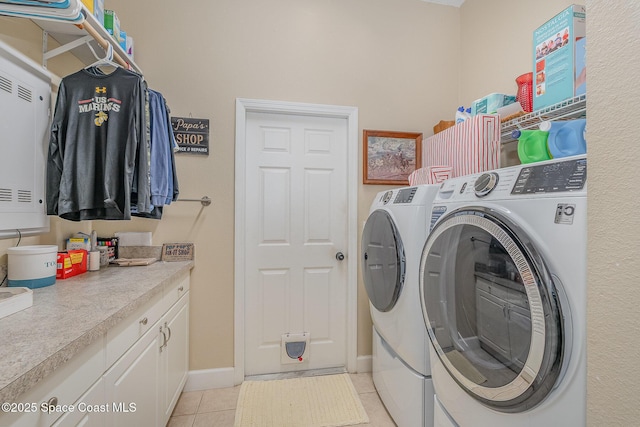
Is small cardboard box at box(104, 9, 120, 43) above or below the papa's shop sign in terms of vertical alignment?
above

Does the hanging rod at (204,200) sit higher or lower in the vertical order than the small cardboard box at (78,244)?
higher

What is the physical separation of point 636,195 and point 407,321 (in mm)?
1017

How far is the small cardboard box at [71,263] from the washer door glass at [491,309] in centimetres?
165

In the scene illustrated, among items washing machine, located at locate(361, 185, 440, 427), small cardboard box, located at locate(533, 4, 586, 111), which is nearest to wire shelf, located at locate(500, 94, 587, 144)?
small cardboard box, located at locate(533, 4, 586, 111)

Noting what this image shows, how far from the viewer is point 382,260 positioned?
59.6 inches

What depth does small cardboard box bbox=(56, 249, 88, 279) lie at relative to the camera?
48.7 inches

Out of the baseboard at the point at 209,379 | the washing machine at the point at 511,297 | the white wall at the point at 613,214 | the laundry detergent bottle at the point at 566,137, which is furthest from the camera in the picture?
the baseboard at the point at 209,379

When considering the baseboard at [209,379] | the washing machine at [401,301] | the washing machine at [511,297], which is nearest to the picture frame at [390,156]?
the washing machine at [401,301]

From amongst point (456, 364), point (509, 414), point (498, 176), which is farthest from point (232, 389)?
point (498, 176)

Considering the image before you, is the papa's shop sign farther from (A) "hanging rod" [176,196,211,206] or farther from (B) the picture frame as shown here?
(B) the picture frame

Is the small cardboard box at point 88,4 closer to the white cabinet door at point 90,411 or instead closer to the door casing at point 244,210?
the door casing at point 244,210

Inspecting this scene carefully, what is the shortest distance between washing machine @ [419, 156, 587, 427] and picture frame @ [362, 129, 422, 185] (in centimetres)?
102

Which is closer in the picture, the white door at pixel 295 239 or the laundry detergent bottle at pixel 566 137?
the laundry detergent bottle at pixel 566 137

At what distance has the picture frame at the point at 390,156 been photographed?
2.08m
